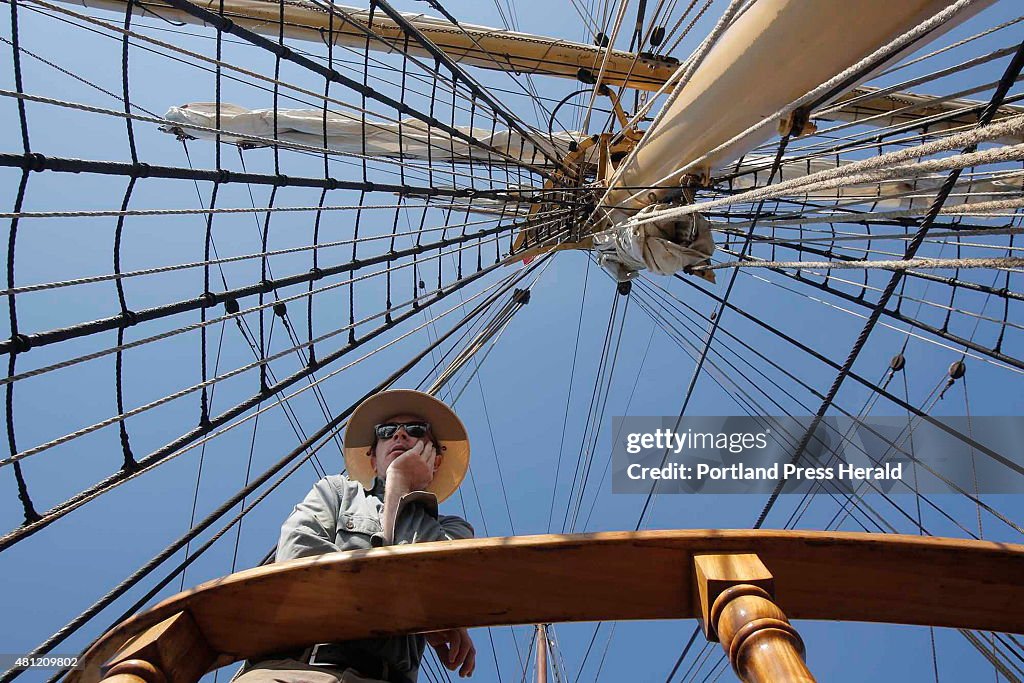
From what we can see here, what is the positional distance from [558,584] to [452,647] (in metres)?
0.47

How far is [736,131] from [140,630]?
2.44m

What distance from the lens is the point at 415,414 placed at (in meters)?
2.12

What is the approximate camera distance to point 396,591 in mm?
1028

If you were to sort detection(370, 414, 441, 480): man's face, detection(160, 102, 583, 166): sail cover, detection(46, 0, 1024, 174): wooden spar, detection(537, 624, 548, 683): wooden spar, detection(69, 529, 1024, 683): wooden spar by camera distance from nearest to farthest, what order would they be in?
1. detection(69, 529, 1024, 683): wooden spar
2. detection(370, 414, 441, 480): man's face
3. detection(537, 624, 548, 683): wooden spar
4. detection(160, 102, 583, 166): sail cover
5. detection(46, 0, 1024, 174): wooden spar

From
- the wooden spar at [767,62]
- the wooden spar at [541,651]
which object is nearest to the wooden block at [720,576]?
the wooden spar at [767,62]

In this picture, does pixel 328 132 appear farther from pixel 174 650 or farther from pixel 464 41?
pixel 174 650

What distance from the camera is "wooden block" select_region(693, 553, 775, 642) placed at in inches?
36.6

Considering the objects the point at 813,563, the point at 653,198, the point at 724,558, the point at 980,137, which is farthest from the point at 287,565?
the point at 653,198

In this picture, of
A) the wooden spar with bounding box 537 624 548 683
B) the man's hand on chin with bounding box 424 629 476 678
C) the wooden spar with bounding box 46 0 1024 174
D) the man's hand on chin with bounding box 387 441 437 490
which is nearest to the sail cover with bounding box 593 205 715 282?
the man's hand on chin with bounding box 387 441 437 490

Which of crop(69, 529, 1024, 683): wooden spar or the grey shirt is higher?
crop(69, 529, 1024, 683): wooden spar

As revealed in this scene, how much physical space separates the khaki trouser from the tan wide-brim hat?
980 millimetres

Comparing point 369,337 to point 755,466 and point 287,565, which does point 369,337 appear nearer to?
point 287,565

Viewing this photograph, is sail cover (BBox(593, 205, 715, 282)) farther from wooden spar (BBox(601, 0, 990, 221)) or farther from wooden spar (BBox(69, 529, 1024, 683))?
wooden spar (BBox(69, 529, 1024, 683))

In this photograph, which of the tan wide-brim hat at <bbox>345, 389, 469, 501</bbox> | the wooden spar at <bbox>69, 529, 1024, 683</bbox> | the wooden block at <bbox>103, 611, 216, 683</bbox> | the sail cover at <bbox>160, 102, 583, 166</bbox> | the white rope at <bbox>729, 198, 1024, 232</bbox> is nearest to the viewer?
the wooden block at <bbox>103, 611, 216, 683</bbox>
